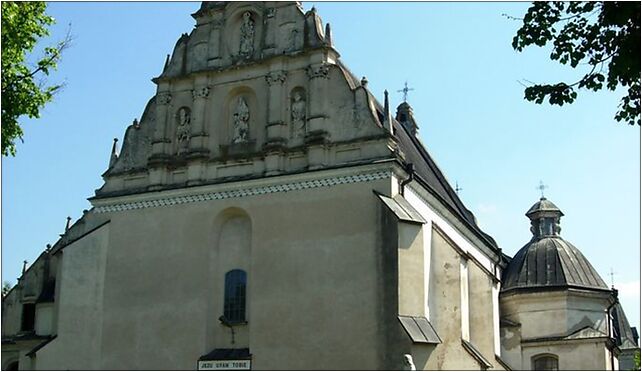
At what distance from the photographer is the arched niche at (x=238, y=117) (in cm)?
2727

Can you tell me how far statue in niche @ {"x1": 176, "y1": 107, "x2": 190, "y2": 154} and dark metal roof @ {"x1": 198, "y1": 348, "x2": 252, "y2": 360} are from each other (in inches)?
263

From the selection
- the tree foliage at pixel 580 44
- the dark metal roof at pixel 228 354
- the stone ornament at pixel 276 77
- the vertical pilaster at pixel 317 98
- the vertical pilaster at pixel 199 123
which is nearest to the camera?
the tree foliage at pixel 580 44

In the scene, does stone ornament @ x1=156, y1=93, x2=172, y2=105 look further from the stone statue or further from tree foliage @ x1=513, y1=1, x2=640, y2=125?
tree foliage @ x1=513, y1=1, x2=640, y2=125

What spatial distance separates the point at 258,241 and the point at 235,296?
1.87 m

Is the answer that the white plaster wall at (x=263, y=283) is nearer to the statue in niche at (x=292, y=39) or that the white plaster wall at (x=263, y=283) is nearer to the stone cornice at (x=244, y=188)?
the stone cornice at (x=244, y=188)

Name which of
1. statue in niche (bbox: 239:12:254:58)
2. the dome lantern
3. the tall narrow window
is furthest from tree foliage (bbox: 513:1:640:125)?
the dome lantern

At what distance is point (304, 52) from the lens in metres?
27.0

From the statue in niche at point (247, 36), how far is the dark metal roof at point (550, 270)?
52.8 feet

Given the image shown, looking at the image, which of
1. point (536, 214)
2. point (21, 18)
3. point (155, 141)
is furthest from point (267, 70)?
point (536, 214)

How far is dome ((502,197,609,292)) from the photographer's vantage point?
36375mm

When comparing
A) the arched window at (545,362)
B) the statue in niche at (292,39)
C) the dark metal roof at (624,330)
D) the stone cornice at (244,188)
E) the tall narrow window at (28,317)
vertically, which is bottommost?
the arched window at (545,362)

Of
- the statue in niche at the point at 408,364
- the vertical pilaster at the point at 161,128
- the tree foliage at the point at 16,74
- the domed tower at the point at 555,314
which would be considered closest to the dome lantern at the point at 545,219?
the domed tower at the point at 555,314

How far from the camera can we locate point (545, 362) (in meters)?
35.5

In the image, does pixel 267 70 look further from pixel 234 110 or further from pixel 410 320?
pixel 410 320
